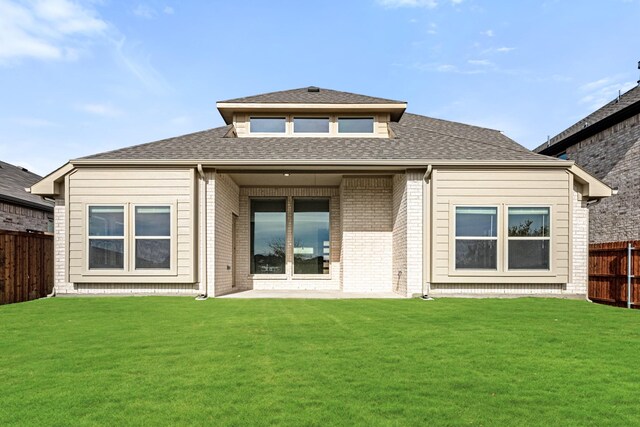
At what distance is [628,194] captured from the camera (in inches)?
587

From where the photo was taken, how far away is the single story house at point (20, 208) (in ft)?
49.3

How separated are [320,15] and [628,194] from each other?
12597 millimetres

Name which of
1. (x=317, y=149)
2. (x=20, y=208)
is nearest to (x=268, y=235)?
(x=317, y=149)

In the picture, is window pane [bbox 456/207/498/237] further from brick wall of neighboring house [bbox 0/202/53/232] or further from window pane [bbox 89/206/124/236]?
brick wall of neighboring house [bbox 0/202/53/232]

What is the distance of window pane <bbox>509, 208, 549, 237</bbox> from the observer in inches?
403

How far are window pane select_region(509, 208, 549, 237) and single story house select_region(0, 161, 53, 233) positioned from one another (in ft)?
52.4

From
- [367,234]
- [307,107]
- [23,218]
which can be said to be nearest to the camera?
[367,234]

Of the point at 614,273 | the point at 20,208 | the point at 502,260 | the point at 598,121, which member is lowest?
the point at 614,273

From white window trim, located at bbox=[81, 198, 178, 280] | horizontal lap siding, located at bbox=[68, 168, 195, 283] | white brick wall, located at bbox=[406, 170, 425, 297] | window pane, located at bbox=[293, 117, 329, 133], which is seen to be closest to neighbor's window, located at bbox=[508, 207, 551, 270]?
white brick wall, located at bbox=[406, 170, 425, 297]

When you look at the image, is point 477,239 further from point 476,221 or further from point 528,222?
point 528,222

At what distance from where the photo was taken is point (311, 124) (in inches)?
548

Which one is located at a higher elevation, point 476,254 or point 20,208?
point 20,208

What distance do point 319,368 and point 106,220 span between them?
324 inches

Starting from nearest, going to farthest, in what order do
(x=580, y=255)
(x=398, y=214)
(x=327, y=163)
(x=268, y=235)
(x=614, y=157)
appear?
(x=580, y=255) → (x=327, y=163) → (x=398, y=214) → (x=268, y=235) → (x=614, y=157)
